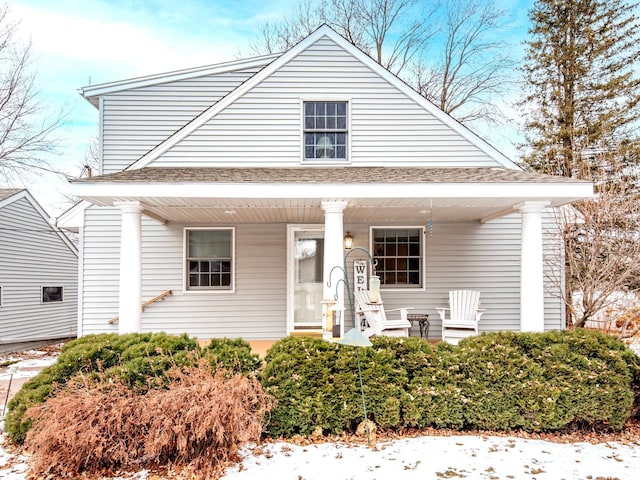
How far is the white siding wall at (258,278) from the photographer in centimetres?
778

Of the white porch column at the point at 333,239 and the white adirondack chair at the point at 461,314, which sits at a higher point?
the white porch column at the point at 333,239

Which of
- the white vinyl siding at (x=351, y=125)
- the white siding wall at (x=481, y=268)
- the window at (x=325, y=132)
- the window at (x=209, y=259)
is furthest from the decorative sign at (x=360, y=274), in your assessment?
the window at (x=209, y=259)

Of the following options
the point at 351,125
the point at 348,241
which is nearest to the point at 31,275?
the point at 348,241

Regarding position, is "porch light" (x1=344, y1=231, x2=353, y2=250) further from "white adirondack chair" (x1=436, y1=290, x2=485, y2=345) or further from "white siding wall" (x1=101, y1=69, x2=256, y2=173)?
"white siding wall" (x1=101, y1=69, x2=256, y2=173)

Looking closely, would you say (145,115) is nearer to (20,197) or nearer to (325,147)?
(325,147)

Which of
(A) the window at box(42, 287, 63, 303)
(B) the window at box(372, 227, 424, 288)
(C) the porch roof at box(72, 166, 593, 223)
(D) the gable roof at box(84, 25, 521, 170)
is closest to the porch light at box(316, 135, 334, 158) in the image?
(C) the porch roof at box(72, 166, 593, 223)

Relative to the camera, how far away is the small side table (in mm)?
7473

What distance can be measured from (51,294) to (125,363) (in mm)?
11975

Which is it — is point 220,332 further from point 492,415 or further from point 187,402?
point 492,415

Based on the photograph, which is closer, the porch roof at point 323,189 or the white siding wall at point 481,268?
the porch roof at point 323,189

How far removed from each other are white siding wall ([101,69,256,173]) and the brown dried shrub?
544 centimetres

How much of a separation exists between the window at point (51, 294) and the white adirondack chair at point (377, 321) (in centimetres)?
1148

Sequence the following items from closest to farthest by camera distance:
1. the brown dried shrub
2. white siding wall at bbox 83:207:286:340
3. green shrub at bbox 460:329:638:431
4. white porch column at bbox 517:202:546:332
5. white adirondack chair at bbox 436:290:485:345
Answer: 1. the brown dried shrub
2. green shrub at bbox 460:329:638:431
3. white porch column at bbox 517:202:546:332
4. white adirondack chair at bbox 436:290:485:345
5. white siding wall at bbox 83:207:286:340

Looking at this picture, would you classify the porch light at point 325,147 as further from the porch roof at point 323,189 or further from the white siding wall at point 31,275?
the white siding wall at point 31,275
